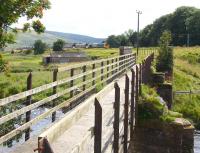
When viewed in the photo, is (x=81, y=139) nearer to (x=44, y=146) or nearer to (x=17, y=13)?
(x=44, y=146)

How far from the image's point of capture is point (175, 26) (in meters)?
146

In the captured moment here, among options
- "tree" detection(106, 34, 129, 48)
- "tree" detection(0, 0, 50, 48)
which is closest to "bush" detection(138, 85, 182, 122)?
"tree" detection(0, 0, 50, 48)

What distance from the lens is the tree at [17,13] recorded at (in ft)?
51.3

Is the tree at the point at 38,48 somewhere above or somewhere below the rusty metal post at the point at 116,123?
below

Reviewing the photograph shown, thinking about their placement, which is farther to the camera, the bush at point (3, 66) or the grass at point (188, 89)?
the grass at point (188, 89)

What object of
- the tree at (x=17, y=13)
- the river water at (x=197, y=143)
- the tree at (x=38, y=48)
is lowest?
the river water at (x=197, y=143)

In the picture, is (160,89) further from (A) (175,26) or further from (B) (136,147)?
(A) (175,26)

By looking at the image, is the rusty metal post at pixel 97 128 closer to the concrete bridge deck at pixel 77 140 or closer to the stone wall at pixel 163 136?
the concrete bridge deck at pixel 77 140

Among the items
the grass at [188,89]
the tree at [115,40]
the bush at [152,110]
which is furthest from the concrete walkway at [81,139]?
the tree at [115,40]

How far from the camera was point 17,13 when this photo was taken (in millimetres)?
16406

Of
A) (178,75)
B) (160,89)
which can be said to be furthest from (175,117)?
(178,75)

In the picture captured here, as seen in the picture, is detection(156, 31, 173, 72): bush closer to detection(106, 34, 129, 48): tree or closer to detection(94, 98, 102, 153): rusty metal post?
detection(94, 98, 102, 153): rusty metal post

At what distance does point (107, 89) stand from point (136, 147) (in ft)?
32.5

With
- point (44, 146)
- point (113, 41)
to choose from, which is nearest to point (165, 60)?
point (44, 146)
